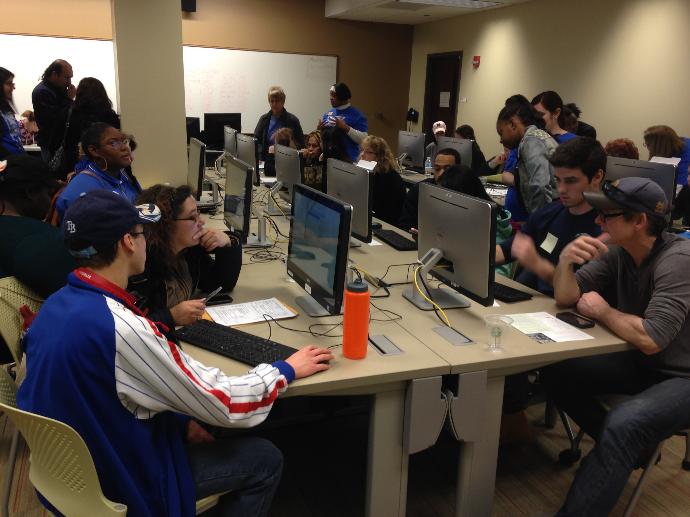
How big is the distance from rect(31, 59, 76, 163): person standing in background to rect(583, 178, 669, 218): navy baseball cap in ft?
13.2

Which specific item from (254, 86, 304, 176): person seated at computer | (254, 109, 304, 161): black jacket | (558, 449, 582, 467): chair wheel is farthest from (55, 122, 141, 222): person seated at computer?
(254, 109, 304, 161): black jacket

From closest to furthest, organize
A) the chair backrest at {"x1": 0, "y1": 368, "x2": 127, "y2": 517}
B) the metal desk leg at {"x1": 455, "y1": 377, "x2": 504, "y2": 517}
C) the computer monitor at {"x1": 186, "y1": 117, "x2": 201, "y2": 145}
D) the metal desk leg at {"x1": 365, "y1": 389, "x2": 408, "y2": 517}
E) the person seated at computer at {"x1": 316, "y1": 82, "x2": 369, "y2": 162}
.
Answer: the chair backrest at {"x1": 0, "y1": 368, "x2": 127, "y2": 517}
the metal desk leg at {"x1": 365, "y1": 389, "x2": 408, "y2": 517}
the metal desk leg at {"x1": 455, "y1": 377, "x2": 504, "y2": 517}
the person seated at computer at {"x1": 316, "y1": 82, "x2": 369, "y2": 162}
the computer monitor at {"x1": 186, "y1": 117, "x2": 201, "y2": 145}

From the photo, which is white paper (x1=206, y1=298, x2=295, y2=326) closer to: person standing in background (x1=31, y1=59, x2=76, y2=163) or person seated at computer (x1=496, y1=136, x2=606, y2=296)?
person seated at computer (x1=496, y1=136, x2=606, y2=296)

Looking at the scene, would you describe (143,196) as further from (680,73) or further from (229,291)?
(680,73)

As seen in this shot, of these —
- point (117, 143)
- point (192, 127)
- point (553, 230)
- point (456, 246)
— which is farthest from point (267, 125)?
point (456, 246)

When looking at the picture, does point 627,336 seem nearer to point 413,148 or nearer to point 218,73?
point 413,148

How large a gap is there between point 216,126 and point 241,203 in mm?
3613

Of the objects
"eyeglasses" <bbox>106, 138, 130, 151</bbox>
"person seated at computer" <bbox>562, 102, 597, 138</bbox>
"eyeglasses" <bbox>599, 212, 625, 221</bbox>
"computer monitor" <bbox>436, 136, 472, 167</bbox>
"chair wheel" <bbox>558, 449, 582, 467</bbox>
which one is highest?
"person seated at computer" <bbox>562, 102, 597, 138</bbox>

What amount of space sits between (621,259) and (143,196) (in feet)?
5.73

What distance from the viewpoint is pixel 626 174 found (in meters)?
3.69

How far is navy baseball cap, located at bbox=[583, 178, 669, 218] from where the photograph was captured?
6.03ft

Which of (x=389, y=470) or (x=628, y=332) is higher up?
(x=628, y=332)

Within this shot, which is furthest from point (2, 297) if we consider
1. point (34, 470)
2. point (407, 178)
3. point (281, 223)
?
point (407, 178)

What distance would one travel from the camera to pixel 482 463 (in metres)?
1.86
